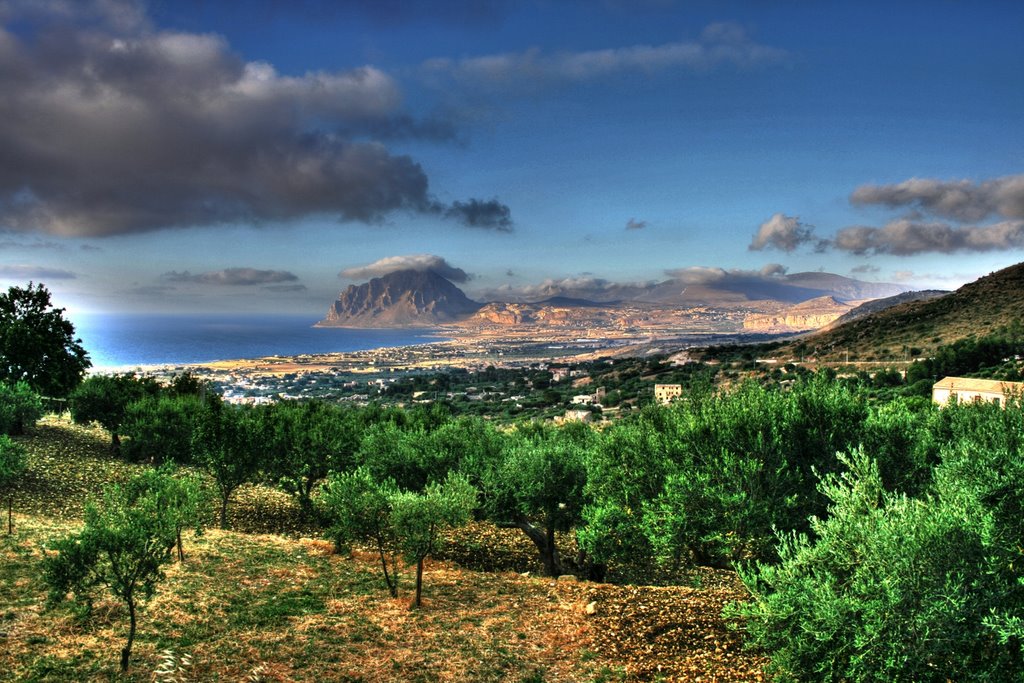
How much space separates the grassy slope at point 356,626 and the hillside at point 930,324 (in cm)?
9924

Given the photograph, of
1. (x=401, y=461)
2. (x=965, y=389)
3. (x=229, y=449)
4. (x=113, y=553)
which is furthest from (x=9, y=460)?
(x=965, y=389)

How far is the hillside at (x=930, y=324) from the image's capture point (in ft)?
331

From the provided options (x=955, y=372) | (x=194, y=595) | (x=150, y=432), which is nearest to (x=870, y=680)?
(x=194, y=595)

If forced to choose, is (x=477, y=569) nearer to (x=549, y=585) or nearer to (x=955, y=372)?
(x=549, y=585)

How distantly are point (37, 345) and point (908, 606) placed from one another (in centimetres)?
5620

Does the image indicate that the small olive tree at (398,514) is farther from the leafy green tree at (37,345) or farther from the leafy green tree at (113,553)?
the leafy green tree at (37,345)

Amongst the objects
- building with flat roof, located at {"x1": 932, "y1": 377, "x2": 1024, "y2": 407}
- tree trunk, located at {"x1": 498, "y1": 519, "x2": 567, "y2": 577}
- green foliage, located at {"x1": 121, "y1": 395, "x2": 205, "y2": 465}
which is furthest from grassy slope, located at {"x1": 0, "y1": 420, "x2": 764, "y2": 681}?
building with flat roof, located at {"x1": 932, "y1": 377, "x2": 1024, "y2": 407}

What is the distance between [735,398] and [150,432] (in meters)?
43.0

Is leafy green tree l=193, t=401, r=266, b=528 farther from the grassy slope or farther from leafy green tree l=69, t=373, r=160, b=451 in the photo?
leafy green tree l=69, t=373, r=160, b=451

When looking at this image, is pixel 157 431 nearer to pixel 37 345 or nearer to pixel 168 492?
pixel 37 345

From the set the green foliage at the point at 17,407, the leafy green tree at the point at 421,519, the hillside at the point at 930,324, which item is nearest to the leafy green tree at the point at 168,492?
the leafy green tree at the point at 421,519

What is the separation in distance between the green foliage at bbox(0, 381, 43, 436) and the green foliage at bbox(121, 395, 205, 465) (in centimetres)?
A: 585

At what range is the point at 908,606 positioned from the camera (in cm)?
1053

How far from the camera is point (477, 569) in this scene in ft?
91.1
